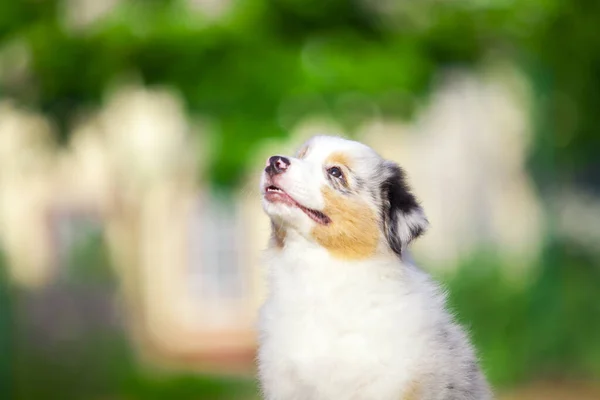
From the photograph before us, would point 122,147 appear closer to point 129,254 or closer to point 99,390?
point 129,254

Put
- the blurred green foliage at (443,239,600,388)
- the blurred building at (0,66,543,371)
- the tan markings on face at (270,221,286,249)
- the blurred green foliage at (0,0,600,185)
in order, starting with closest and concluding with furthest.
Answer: the tan markings on face at (270,221,286,249)
the blurred green foliage at (0,0,600,185)
the blurred building at (0,66,543,371)
the blurred green foliage at (443,239,600,388)

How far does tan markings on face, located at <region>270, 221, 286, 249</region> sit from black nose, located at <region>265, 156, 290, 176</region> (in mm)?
245

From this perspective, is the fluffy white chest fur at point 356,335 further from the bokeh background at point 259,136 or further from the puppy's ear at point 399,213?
the bokeh background at point 259,136

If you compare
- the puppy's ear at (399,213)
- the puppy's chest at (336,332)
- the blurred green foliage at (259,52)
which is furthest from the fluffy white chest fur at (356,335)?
the blurred green foliage at (259,52)

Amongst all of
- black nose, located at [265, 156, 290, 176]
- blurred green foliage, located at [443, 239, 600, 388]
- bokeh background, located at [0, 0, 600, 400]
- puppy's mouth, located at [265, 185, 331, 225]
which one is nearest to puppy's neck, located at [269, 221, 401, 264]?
puppy's mouth, located at [265, 185, 331, 225]

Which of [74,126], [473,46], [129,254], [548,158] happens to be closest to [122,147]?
[74,126]

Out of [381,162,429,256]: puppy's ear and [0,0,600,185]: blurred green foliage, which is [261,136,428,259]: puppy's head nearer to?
[381,162,429,256]: puppy's ear

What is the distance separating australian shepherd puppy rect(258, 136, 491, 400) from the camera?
169 inches

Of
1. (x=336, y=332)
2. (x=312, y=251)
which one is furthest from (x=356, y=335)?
(x=312, y=251)

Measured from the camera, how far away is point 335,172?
482 cm

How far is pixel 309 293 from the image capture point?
4.61m

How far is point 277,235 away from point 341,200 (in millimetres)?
314

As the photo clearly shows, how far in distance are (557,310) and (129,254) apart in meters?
5.41

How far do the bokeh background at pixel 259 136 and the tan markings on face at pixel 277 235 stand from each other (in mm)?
5632
